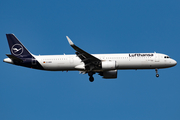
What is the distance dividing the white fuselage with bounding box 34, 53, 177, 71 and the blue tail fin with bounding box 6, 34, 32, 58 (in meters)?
2.97

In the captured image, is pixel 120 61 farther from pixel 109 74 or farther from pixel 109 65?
pixel 109 74

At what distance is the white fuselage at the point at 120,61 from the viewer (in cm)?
4200

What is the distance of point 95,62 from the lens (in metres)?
41.6

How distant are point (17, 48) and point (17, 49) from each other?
20cm

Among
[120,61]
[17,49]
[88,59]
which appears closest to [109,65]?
[120,61]

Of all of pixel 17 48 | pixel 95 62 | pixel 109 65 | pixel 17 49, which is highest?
pixel 17 48

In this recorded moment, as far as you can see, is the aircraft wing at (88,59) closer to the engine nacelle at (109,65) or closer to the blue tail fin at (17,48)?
the engine nacelle at (109,65)

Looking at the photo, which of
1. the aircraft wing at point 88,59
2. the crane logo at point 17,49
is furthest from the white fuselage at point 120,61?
the crane logo at point 17,49

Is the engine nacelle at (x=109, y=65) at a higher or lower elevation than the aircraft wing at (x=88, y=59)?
lower

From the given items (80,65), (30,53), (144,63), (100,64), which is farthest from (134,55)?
(30,53)

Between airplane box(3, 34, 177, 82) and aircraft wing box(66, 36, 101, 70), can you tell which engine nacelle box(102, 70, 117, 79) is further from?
aircraft wing box(66, 36, 101, 70)

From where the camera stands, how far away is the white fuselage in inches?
1654

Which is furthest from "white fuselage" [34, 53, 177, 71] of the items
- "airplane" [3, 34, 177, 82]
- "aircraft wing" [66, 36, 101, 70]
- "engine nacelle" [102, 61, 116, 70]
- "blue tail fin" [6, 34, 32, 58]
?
"blue tail fin" [6, 34, 32, 58]

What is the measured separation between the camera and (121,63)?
4191 centimetres
